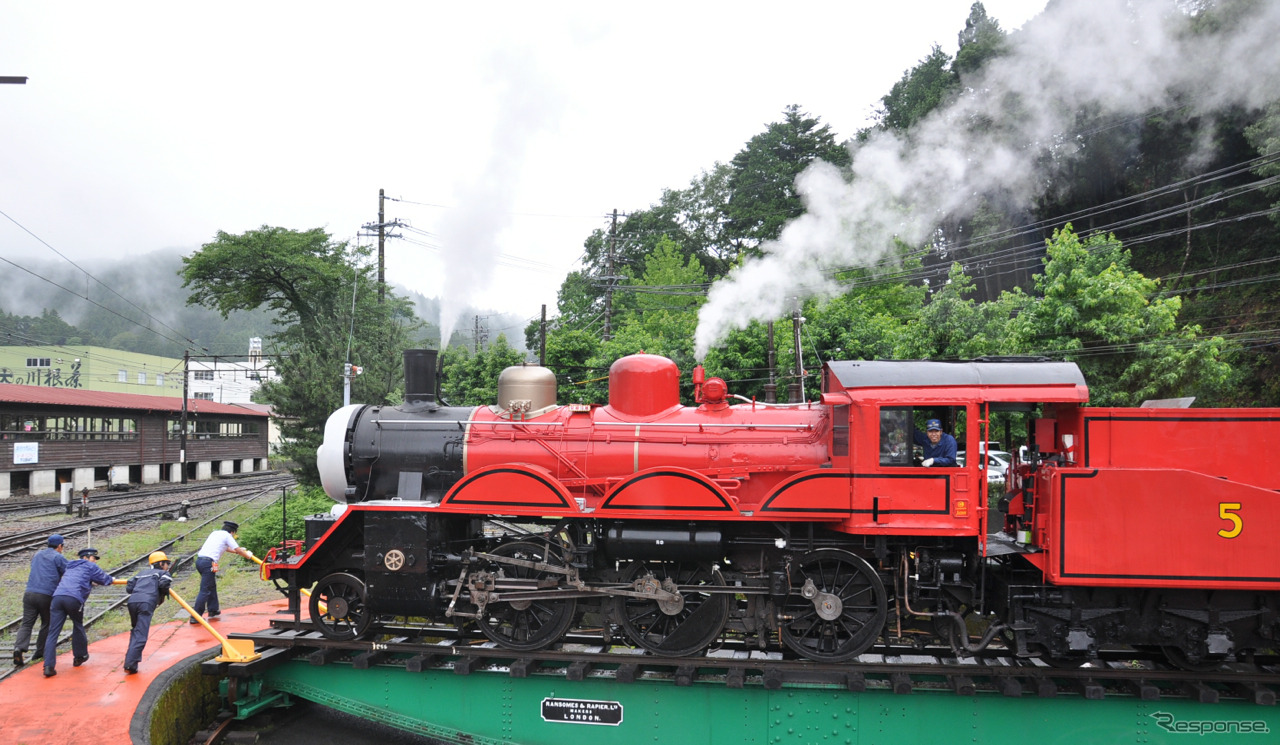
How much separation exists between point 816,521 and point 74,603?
28.1 feet

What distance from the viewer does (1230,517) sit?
705 cm

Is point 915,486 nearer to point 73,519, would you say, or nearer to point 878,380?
point 878,380

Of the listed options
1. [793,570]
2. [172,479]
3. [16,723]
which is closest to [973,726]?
[793,570]

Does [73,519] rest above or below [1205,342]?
below

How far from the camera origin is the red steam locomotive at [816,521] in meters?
7.21

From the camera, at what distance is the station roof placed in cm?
2994

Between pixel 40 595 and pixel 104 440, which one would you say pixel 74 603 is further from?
pixel 104 440

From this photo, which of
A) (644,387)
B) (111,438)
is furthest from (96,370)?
(644,387)

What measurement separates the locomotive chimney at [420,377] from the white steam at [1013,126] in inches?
243

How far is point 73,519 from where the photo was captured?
2353cm

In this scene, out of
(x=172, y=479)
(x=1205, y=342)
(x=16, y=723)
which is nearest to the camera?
(x=16, y=723)

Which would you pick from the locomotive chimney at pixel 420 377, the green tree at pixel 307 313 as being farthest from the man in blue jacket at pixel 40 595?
the green tree at pixel 307 313

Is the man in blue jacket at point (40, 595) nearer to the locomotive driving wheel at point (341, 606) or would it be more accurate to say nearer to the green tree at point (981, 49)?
the locomotive driving wheel at point (341, 606)

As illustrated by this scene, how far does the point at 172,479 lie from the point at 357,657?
37.8m
